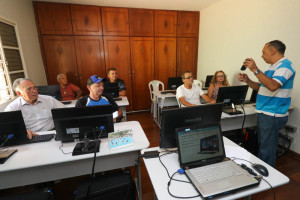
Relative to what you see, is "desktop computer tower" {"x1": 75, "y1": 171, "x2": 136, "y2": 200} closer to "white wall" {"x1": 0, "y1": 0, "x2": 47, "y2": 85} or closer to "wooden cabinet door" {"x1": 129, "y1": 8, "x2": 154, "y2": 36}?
"white wall" {"x1": 0, "y1": 0, "x2": 47, "y2": 85}

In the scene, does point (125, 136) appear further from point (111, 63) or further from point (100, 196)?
point (111, 63)

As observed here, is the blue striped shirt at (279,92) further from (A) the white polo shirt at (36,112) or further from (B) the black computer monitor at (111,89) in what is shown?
(A) the white polo shirt at (36,112)

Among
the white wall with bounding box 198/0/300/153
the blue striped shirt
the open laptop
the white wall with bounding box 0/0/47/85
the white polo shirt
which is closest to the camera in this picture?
the open laptop

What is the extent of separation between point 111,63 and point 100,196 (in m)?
3.43

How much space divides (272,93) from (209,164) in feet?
4.26

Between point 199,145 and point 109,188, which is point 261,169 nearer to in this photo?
point 199,145

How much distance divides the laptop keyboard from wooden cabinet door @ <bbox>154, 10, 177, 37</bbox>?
3910 mm

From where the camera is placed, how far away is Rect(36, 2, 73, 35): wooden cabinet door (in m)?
3.39

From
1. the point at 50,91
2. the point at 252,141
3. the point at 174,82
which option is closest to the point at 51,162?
the point at 50,91

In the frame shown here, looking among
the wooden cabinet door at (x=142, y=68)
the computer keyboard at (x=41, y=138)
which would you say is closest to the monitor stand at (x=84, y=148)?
the computer keyboard at (x=41, y=138)

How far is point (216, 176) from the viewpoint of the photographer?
92 centimetres

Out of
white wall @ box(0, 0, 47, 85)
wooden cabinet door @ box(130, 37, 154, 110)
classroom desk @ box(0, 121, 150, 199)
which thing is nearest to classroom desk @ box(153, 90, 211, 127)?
wooden cabinet door @ box(130, 37, 154, 110)

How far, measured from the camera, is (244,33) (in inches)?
119

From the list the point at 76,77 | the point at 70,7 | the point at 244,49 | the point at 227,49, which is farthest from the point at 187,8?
the point at 76,77
